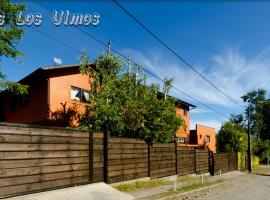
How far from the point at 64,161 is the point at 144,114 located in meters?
7.74

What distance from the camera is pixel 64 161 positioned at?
1185 cm

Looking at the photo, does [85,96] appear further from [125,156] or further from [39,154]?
[39,154]

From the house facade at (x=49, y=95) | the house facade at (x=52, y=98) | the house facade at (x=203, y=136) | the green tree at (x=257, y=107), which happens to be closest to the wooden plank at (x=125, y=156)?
the house facade at (x=52, y=98)

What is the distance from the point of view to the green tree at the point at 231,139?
41.1 meters

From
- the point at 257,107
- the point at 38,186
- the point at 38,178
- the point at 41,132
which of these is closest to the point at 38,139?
the point at 41,132

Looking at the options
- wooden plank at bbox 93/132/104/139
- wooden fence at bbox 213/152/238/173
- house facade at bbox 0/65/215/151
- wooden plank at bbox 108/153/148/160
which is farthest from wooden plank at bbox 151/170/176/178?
wooden fence at bbox 213/152/238/173

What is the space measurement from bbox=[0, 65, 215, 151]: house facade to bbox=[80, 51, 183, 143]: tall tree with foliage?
6.85 ft

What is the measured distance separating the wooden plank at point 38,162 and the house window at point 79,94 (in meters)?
9.58

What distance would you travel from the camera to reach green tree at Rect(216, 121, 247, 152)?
135ft

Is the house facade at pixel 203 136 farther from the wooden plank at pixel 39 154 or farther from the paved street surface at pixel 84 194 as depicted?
the wooden plank at pixel 39 154

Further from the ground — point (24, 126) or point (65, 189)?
point (24, 126)

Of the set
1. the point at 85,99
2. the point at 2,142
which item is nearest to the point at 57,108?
the point at 85,99

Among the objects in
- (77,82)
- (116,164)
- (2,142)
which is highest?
(77,82)

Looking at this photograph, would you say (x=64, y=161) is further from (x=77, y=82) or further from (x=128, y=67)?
(x=77, y=82)
